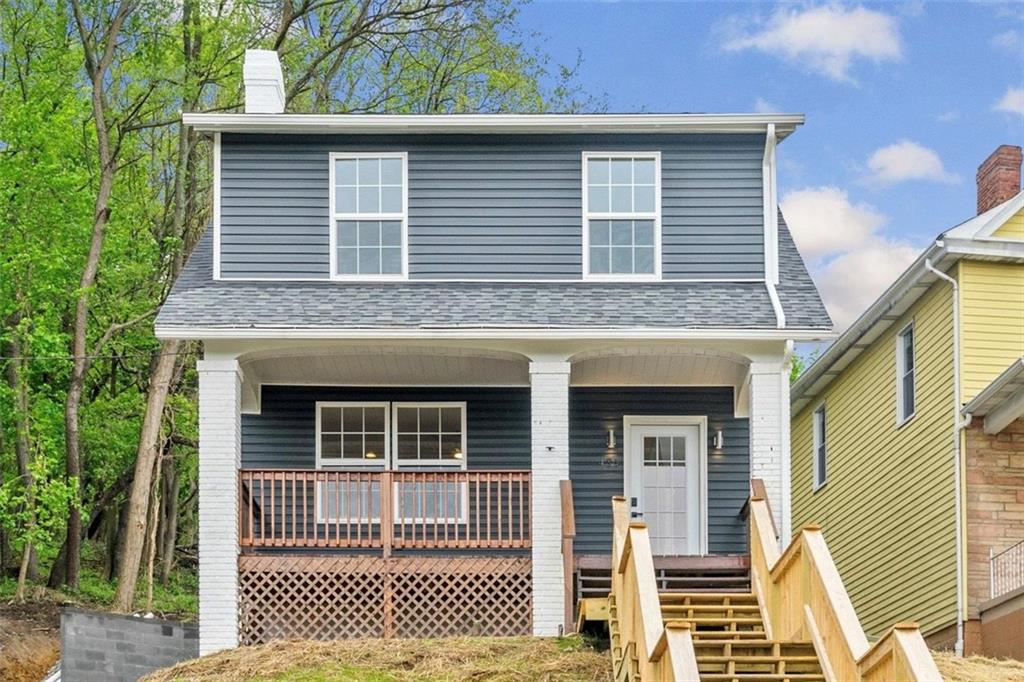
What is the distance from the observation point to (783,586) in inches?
567

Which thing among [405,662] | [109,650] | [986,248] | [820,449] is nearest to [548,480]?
[405,662]

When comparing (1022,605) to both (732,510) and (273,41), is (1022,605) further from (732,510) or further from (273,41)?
(273,41)

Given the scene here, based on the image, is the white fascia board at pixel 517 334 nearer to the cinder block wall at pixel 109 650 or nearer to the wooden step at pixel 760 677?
the cinder block wall at pixel 109 650

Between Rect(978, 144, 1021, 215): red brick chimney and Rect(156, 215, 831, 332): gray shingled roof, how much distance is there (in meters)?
5.57

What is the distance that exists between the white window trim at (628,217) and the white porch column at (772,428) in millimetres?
1854

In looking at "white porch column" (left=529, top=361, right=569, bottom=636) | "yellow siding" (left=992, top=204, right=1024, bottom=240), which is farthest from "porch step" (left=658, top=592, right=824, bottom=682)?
"yellow siding" (left=992, top=204, right=1024, bottom=240)

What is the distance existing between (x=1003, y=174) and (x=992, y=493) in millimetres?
5761

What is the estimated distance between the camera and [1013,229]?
20.5 metres

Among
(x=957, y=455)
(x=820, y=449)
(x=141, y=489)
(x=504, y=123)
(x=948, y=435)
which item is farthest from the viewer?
(x=141, y=489)

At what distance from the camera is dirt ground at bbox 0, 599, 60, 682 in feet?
81.6

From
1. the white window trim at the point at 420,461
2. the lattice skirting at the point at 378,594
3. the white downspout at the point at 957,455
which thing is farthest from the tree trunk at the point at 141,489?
the white downspout at the point at 957,455

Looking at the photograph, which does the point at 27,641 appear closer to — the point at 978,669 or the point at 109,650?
the point at 109,650

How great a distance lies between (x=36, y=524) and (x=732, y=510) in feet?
42.2

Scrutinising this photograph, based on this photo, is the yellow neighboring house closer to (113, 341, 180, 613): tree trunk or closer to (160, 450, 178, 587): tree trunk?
(113, 341, 180, 613): tree trunk
